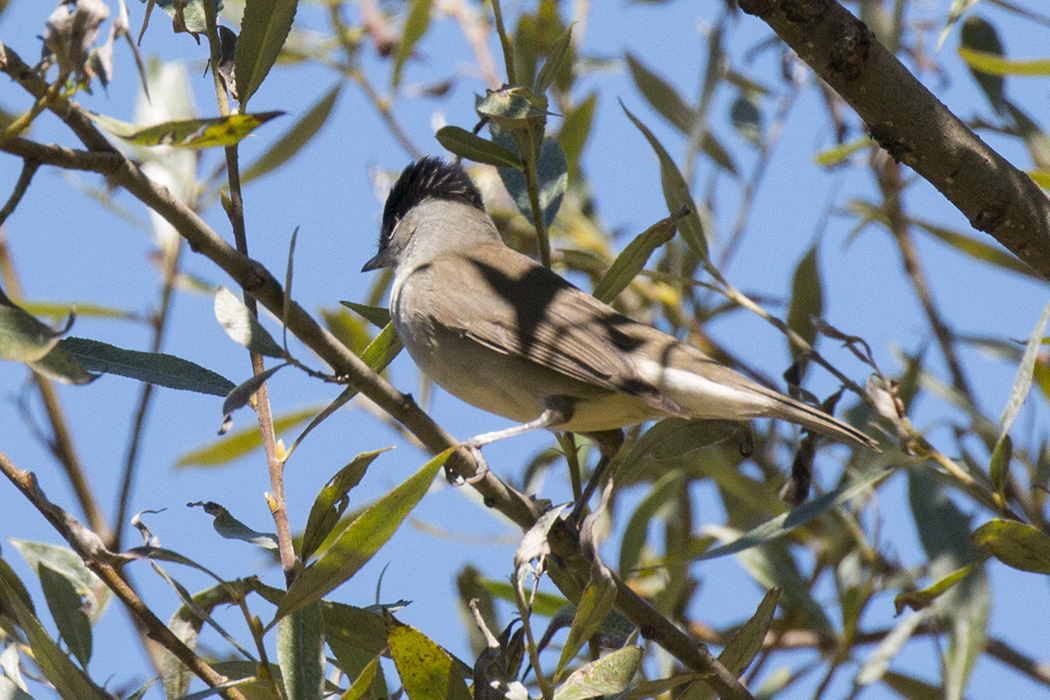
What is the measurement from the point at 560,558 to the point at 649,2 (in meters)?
2.86

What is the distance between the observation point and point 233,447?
3822 mm

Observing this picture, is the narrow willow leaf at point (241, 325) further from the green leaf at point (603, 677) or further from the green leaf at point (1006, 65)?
the green leaf at point (1006, 65)

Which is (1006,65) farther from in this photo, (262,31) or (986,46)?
(262,31)

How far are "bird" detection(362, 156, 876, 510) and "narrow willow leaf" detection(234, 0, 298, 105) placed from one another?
109 centimetres

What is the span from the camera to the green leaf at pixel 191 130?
5.23ft

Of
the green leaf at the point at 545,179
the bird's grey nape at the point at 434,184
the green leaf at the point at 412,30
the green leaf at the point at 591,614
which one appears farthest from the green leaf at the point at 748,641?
the bird's grey nape at the point at 434,184

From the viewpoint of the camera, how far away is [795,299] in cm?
336

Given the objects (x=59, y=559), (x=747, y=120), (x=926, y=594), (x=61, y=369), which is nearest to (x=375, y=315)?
(x=59, y=559)

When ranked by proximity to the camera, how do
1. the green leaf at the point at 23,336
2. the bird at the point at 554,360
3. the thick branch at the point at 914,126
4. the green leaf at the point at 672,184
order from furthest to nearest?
1. the bird at the point at 554,360
2. the green leaf at the point at 672,184
3. the thick branch at the point at 914,126
4. the green leaf at the point at 23,336

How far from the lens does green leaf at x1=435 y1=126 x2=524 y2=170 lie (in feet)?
8.39

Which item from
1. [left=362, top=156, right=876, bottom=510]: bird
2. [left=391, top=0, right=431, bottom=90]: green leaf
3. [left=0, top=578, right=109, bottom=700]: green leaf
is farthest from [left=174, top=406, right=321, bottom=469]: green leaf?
[left=0, top=578, right=109, bottom=700]: green leaf

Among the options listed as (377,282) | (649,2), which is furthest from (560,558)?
(649,2)

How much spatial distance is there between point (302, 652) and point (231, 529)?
26 cm

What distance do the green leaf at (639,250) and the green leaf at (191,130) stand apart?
3.58ft
